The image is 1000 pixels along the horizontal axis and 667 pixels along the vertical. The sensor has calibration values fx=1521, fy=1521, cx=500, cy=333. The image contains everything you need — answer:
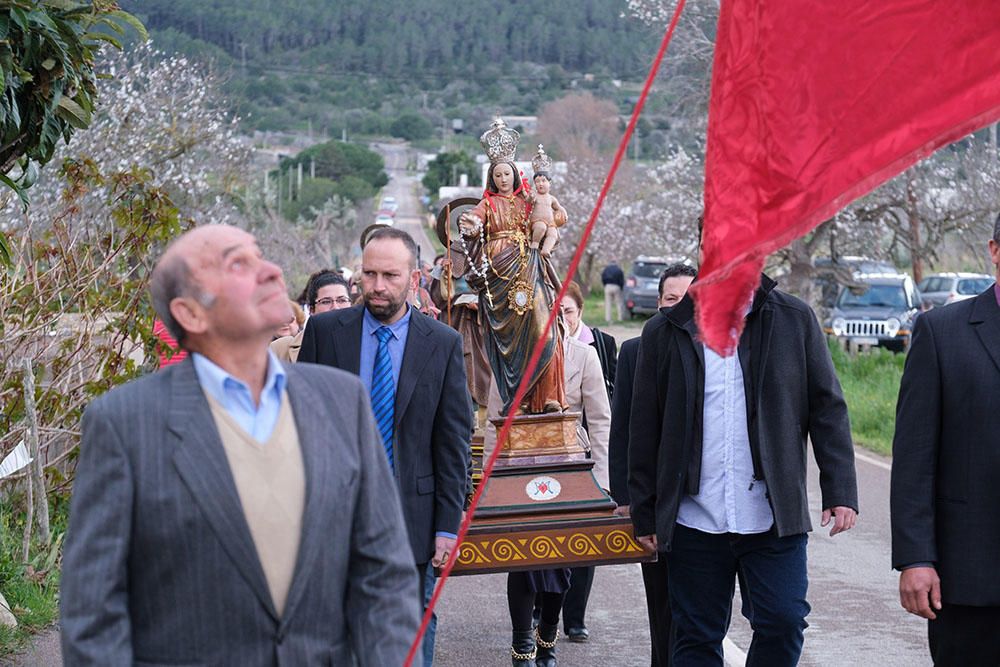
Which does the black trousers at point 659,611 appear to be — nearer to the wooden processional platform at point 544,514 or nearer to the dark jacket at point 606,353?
the wooden processional platform at point 544,514

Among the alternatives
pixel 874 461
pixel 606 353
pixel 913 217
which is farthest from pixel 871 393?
pixel 606 353

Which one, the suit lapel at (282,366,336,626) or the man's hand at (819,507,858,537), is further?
the man's hand at (819,507,858,537)

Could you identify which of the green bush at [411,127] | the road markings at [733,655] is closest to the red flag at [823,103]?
the road markings at [733,655]

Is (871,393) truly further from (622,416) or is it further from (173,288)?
(173,288)

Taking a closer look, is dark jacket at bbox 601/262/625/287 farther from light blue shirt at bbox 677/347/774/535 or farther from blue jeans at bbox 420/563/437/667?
light blue shirt at bbox 677/347/774/535

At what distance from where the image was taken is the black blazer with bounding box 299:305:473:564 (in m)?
5.89

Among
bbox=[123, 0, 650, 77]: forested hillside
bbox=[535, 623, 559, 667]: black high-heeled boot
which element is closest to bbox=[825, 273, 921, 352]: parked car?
bbox=[535, 623, 559, 667]: black high-heeled boot

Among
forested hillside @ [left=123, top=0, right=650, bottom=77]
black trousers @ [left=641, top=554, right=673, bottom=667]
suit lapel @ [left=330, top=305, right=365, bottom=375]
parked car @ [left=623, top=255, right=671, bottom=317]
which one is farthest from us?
forested hillside @ [left=123, top=0, right=650, bottom=77]

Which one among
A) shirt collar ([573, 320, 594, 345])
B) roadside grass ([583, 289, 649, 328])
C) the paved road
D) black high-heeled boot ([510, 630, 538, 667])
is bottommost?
the paved road

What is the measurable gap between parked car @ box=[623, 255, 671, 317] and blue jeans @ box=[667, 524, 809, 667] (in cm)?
3565

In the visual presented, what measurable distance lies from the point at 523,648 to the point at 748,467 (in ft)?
7.57

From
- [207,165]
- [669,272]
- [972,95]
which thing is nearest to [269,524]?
[972,95]

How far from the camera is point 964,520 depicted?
486cm

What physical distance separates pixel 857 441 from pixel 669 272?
417 inches
